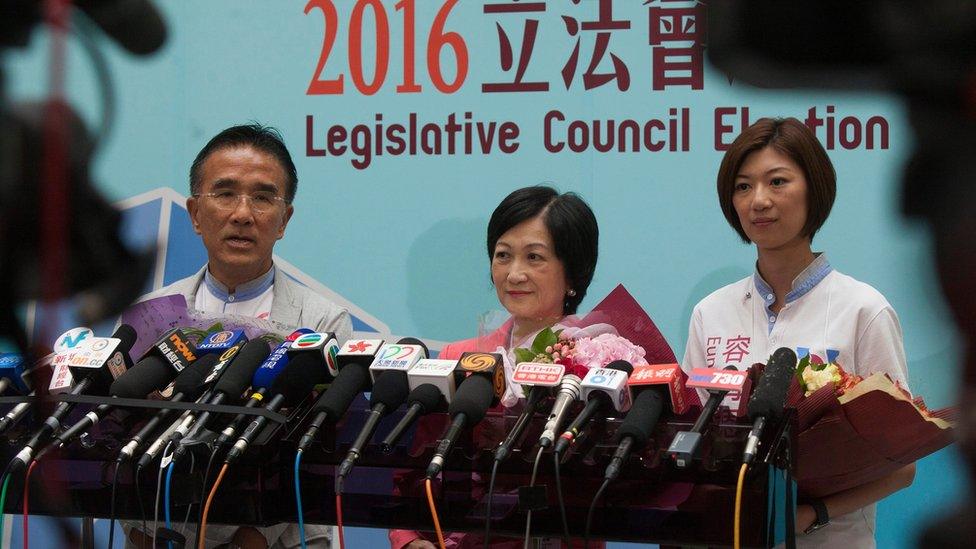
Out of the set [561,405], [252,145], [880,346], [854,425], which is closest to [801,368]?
[854,425]

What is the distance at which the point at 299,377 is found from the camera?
186cm

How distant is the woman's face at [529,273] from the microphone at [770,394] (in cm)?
108

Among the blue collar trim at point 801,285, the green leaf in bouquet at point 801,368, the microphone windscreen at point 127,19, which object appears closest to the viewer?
the microphone windscreen at point 127,19

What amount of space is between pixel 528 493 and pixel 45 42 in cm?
112

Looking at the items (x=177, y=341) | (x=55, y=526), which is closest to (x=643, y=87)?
(x=177, y=341)

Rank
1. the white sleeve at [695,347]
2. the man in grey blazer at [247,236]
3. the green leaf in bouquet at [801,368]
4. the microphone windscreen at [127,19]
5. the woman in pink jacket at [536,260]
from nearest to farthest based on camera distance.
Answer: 1. the microphone windscreen at [127,19]
2. the green leaf in bouquet at [801,368]
3. the white sleeve at [695,347]
4. the woman in pink jacket at [536,260]
5. the man in grey blazer at [247,236]

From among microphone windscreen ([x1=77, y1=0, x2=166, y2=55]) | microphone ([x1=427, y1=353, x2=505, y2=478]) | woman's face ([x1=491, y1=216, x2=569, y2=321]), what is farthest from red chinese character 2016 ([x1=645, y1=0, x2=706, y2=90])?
microphone windscreen ([x1=77, y1=0, x2=166, y2=55])

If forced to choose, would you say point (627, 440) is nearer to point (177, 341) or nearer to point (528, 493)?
point (528, 493)

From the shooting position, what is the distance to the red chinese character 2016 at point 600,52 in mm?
3314

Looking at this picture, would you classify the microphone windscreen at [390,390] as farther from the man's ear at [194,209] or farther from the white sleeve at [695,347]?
the man's ear at [194,209]

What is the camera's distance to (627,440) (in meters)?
1.65

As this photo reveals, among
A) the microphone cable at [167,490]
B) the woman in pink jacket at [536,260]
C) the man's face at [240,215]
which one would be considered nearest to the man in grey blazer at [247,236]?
the man's face at [240,215]

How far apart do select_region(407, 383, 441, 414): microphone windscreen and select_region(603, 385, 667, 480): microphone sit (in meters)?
0.27

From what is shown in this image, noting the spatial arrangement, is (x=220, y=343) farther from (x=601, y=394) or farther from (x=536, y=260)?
(x=536, y=260)
